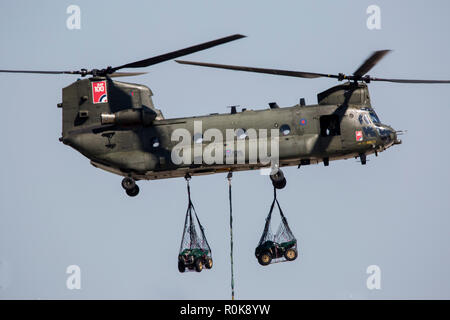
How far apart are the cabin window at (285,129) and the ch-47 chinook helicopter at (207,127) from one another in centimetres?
4

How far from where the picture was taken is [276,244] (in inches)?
2088

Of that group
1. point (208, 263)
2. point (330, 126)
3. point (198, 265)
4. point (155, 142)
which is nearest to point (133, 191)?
point (155, 142)

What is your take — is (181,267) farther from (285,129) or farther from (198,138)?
(285,129)

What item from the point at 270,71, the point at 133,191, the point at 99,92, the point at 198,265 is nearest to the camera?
the point at 270,71

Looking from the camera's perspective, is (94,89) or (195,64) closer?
(195,64)

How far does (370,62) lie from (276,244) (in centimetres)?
842

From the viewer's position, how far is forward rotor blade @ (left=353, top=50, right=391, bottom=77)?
50.5 meters

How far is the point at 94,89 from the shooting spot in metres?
53.7

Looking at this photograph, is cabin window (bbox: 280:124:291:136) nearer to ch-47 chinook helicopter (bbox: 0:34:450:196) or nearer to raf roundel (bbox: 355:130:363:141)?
ch-47 chinook helicopter (bbox: 0:34:450:196)

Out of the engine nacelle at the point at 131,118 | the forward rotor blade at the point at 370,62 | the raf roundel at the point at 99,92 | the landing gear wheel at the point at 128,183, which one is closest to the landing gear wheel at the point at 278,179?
the forward rotor blade at the point at 370,62
